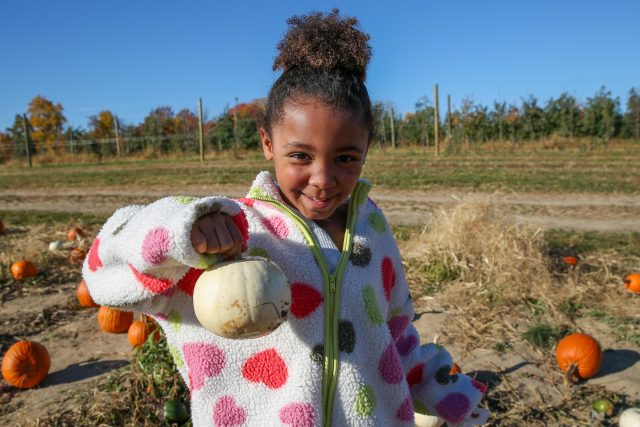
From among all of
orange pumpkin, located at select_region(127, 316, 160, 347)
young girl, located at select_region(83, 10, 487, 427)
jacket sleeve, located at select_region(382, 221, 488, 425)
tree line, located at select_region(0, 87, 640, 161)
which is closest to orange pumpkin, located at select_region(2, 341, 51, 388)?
orange pumpkin, located at select_region(127, 316, 160, 347)

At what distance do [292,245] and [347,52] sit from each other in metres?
0.61

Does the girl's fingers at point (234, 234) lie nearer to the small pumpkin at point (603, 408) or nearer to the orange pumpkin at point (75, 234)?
the small pumpkin at point (603, 408)

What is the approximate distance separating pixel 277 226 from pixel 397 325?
582 mm

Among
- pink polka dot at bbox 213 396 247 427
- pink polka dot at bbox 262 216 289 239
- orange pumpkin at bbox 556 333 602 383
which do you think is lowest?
orange pumpkin at bbox 556 333 602 383

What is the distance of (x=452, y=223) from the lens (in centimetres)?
571

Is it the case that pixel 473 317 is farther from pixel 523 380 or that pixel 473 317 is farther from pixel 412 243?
pixel 412 243

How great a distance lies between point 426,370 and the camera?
2.01 m

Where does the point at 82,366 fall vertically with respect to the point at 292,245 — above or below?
below

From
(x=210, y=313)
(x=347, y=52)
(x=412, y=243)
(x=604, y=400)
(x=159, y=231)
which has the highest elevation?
(x=347, y=52)

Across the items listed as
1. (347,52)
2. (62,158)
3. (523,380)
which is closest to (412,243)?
(523,380)

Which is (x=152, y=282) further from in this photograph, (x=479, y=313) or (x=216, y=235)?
(x=479, y=313)

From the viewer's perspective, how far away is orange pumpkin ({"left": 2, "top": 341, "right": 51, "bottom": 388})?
12.0ft

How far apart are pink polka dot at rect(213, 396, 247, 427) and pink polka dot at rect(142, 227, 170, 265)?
0.51 metres

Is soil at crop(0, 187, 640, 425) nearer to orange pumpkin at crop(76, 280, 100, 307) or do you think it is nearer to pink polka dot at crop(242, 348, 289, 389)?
orange pumpkin at crop(76, 280, 100, 307)
